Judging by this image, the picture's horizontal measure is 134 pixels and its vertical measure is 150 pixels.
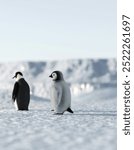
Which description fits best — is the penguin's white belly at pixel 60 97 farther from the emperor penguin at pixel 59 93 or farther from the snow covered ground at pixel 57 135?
the snow covered ground at pixel 57 135

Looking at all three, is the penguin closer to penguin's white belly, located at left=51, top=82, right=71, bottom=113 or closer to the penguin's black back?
the penguin's black back

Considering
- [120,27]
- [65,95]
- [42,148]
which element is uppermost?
[120,27]

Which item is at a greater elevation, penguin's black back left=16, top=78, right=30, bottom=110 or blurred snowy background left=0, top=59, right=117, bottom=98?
blurred snowy background left=0, top=59, right=117, bottom=98

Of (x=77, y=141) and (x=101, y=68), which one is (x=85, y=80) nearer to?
(x=101, y=68)

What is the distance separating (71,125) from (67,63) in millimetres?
113277

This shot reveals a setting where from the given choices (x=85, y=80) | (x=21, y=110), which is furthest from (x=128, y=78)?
(x=85, y=80)

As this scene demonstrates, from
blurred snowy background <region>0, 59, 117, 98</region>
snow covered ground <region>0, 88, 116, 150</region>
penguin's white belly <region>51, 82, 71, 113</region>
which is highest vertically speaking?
blurred snowy background <region>0, 59, 117, 98</region>

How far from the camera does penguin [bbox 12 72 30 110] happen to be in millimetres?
11172

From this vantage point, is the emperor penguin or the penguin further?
the penguin

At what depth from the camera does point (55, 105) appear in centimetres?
979

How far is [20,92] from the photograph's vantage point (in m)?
11.2

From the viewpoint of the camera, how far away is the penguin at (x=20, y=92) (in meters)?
11.2

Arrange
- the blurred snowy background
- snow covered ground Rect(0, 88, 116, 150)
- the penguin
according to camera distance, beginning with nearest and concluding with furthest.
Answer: snow covered ground Rect(0, 88, 116, 150), the penguin, the blurred snowy background

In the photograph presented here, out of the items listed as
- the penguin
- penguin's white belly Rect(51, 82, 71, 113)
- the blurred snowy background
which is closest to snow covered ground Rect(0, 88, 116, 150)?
penguin's white belly Rect(51, 82, 71, 113)
